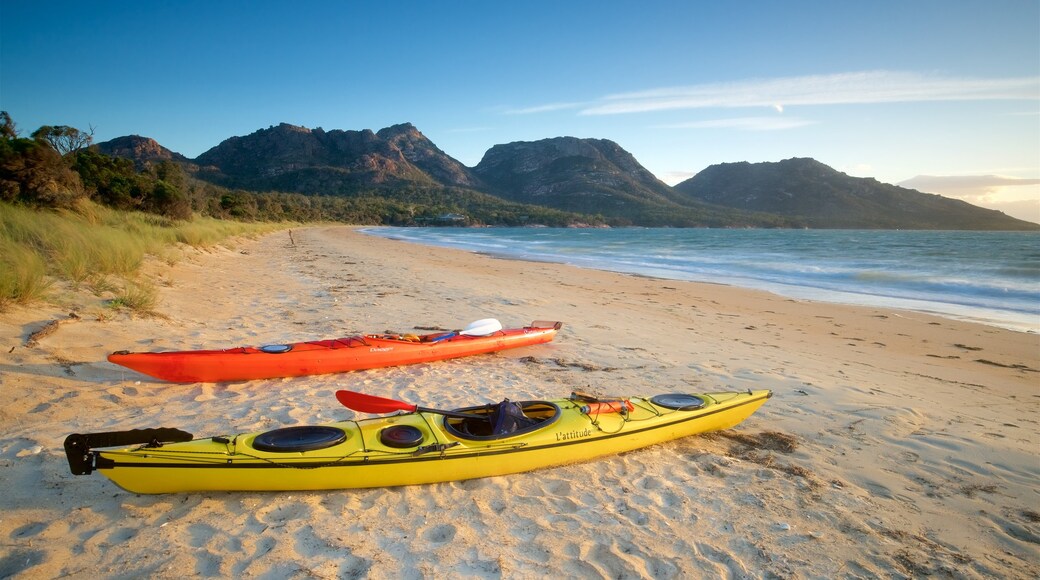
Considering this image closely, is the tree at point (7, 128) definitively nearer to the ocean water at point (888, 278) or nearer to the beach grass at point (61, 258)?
the beach grass at point (61, 258)

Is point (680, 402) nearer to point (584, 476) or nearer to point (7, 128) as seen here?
point (584, 476)

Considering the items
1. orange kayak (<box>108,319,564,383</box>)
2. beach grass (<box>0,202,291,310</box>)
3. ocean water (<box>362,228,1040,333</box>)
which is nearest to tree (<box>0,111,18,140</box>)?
beach grass (<box>0,202,291,310</box>)

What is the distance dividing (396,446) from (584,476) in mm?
1284

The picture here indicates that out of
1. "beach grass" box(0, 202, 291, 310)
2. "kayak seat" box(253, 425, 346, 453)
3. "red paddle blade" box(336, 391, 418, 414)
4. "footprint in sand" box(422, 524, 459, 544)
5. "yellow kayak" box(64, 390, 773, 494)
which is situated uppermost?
"beach grass" box(0, 202, 291, 310)

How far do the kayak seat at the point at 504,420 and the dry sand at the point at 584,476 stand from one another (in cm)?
31

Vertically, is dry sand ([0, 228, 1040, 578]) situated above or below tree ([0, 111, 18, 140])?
below

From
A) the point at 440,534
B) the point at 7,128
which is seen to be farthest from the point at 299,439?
the point at 7,128

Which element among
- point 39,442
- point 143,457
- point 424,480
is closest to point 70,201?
point 39,442

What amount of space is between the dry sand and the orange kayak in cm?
16

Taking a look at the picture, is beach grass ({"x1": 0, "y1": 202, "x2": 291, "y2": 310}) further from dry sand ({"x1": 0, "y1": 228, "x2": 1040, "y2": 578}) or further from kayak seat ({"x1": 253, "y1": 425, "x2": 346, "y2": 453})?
kayak seat ({"x1": 253, "y1": 425, "x2": 346, "y2": 453})

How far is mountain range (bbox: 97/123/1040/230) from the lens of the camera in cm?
8500

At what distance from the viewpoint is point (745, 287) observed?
13375 millimetres

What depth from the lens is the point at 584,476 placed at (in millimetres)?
3324

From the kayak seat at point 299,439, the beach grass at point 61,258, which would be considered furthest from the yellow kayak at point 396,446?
the beach grass at point 61,258
